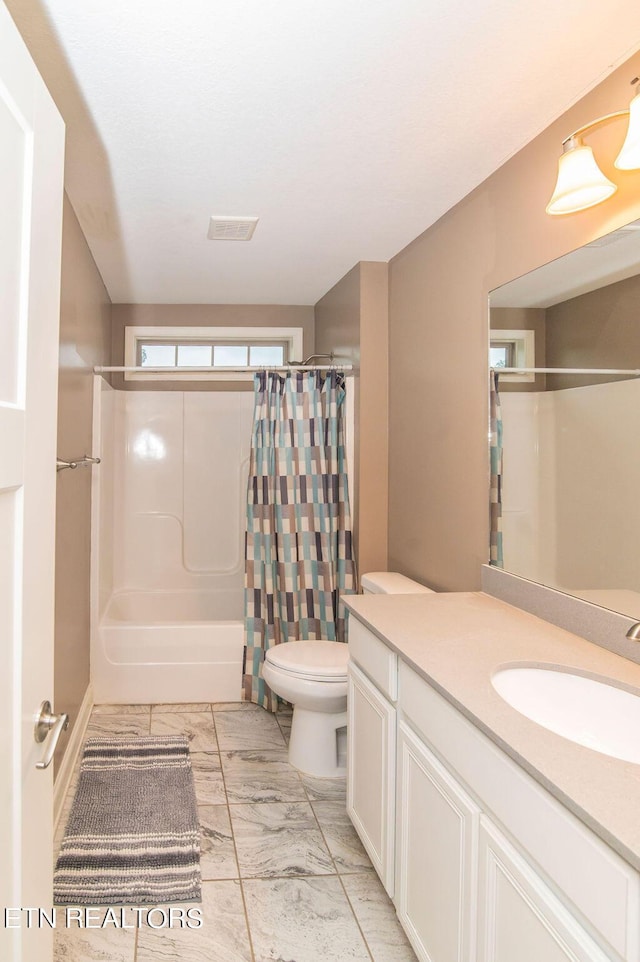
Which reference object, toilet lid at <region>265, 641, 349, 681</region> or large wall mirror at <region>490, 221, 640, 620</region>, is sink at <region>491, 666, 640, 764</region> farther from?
toilet lid at <region>265, 641, 349, 681</region>

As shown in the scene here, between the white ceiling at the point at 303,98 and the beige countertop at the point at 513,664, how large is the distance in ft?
4.96

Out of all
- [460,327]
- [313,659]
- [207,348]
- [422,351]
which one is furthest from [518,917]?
[207,348]

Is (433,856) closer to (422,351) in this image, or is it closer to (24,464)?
(24,464)

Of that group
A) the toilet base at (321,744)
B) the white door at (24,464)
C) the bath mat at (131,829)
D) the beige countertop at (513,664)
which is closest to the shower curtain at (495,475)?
the beige countertop at (513,664)

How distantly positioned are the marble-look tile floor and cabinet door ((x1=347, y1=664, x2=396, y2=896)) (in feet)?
0.53

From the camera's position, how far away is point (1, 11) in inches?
35.2

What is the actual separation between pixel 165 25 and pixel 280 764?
8.77 feet

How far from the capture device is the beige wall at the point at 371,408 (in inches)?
135

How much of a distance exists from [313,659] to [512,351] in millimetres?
1479

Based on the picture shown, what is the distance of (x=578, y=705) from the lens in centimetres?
153

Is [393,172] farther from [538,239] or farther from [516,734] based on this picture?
[516,734]

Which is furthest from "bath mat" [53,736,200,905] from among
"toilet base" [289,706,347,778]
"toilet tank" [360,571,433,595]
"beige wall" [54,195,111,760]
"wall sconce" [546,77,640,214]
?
"wall sconce" [546,77,640,214]

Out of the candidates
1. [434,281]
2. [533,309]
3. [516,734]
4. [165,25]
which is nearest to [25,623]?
[516,734]

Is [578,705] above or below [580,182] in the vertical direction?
below
